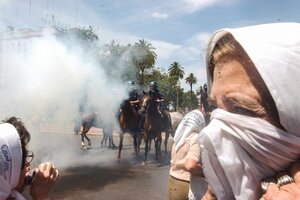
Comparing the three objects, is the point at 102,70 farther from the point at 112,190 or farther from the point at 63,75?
the point at 112,190

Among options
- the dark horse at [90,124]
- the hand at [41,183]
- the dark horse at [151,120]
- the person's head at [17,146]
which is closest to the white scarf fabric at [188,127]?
the hand at [41,183]

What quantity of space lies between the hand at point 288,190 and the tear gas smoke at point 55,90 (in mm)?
11367

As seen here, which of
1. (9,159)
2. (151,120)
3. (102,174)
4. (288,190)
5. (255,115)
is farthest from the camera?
(151,120)

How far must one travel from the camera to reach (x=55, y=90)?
47.5 ft

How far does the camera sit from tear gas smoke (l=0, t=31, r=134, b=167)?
1315cm

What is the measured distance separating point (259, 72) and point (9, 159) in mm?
1575

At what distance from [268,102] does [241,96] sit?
3.9 inches

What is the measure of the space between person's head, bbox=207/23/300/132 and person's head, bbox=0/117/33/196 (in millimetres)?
1307

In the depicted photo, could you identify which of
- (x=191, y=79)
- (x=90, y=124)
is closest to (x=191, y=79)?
(x=191, y=79)

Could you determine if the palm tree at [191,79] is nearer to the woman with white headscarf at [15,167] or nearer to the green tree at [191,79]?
the green tree at [191,79]

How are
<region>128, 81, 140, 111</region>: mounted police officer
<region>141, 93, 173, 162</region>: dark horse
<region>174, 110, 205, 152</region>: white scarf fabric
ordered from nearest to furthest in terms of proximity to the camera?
<region>174, 110, 205, 152</region>: white scarf fabric
<region>141, 93, 173, 162</region>: dark horse
<region>128, 81, 140, 111</region>: mounted police officer

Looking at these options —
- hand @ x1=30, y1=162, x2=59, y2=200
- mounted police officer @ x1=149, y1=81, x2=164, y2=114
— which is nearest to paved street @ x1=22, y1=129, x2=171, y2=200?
mounted police officer @ x1=149, y1=81, x2=164, y2=114

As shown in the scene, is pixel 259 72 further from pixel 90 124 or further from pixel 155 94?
pixel 90 124

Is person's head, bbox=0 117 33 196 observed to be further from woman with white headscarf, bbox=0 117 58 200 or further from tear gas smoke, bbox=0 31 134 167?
tear gas smoke, bbox=0 31 134 167
